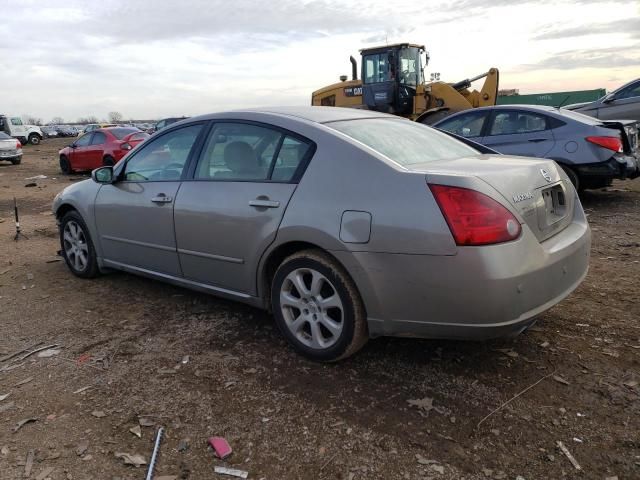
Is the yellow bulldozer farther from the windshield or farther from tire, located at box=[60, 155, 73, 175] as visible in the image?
tire, located at box=[60, 155, 73, 175]

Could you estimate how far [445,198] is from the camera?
9.16 ft

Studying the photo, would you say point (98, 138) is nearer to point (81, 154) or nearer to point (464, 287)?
point (81, 154)

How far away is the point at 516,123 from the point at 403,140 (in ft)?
17.1

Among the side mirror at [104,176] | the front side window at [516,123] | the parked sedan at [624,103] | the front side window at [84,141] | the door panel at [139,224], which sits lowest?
the door panel at [139,224]

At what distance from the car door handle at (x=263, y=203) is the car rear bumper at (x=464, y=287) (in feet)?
2.03

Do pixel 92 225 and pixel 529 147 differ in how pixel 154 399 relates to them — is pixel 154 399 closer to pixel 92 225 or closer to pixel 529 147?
pixel 92 225

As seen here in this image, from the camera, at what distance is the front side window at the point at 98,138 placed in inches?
645

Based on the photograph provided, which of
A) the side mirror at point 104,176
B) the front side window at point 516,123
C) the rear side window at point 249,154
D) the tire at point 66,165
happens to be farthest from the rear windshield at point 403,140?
the tire at point 66,165

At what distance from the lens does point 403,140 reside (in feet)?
12.0

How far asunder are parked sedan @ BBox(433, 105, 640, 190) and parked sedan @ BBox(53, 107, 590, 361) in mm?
4260

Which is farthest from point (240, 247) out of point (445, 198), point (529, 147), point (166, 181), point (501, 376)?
point (529, 147)

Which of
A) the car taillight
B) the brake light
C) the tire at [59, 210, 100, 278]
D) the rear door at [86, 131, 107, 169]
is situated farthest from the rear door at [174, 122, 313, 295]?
the rear door at [86, 131, 107, 169]

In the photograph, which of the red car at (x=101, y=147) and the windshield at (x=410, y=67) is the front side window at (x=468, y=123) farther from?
the red car at (x=101, y=147)

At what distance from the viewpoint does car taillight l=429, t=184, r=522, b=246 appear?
2.73 metres
